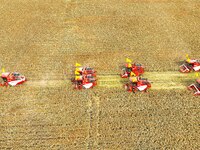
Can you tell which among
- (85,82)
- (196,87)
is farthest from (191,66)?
(85,82)

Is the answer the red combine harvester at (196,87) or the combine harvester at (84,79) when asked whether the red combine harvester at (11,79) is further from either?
the red combine harvester at (196,87)

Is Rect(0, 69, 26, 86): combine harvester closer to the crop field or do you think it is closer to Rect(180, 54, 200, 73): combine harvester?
the crop field

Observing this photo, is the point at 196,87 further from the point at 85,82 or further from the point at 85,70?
the point at 85,70

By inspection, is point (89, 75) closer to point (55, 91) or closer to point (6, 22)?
point (55, 91)

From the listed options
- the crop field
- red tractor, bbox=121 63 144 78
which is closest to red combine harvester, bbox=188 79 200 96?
the crop field

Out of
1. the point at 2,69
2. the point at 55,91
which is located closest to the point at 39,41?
the point at 2,69

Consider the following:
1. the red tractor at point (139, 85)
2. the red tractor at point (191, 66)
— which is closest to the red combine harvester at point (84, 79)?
the red tractor at point (139, 85)
